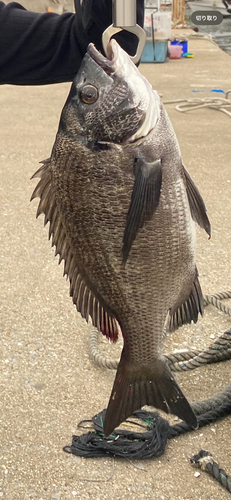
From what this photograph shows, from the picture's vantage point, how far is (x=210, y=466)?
7.73 ft

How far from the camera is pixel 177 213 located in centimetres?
167

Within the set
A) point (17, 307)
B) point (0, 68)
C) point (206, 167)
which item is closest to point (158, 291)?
point (0, 68)

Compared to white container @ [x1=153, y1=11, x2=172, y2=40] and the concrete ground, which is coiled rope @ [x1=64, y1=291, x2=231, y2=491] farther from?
white container @ [x1=153, y1=11, x2=172, y2=40]

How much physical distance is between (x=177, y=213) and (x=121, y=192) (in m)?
0.19

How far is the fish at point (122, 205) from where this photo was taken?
1.58 meters

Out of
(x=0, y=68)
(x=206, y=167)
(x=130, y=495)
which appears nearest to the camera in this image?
(x=0, y=68)

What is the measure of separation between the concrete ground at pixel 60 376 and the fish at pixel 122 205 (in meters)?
0.71

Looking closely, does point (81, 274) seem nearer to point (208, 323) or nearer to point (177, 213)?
point (177, 213)

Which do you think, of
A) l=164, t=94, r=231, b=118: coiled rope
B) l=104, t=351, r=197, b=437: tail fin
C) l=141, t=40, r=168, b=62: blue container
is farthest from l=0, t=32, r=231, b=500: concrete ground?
l=141, t=40, r=168, b=62: blue container

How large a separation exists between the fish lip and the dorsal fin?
32 centimetres

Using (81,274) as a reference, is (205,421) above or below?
below

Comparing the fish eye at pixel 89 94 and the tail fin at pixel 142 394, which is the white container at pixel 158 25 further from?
the tail fin at pixel 142 394

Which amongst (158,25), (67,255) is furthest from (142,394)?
(158,25)

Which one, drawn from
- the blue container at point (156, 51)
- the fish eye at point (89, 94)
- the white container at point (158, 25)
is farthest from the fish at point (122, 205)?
the blue container at point (156, 51)
